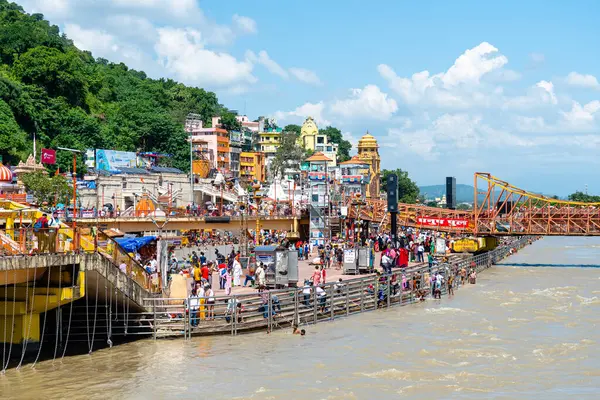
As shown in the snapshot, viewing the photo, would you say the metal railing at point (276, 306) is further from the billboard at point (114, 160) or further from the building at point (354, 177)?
the building at point (354, 177)

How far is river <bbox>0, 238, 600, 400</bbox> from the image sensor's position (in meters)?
21.7

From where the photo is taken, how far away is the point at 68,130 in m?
89.9

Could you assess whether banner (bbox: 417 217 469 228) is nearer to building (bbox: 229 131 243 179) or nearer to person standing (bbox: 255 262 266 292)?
person standing (bbox: 255 262 266 292)

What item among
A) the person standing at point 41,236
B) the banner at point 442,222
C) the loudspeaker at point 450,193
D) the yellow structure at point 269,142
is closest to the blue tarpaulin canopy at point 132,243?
the person standing at point 41,236

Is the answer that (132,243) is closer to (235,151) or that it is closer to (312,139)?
(235,151)

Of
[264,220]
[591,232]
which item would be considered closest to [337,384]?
[264,220]

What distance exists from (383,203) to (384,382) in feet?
150

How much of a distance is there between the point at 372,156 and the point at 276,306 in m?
136

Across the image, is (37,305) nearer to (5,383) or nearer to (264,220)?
(5,383)

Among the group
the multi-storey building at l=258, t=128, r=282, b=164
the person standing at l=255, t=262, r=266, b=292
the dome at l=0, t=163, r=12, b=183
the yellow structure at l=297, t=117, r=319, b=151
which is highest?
the yellow structure at l=297, t=117, r=319, b=151

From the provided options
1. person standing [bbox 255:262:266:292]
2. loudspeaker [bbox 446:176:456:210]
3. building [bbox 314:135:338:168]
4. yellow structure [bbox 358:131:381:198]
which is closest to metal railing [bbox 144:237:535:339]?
person standing [bbox 255:262:266:292]

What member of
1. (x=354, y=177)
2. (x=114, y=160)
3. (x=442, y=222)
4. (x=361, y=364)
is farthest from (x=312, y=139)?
(x=361, y=364)

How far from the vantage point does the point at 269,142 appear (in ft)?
538

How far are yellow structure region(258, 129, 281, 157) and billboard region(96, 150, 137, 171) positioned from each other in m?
71.9
